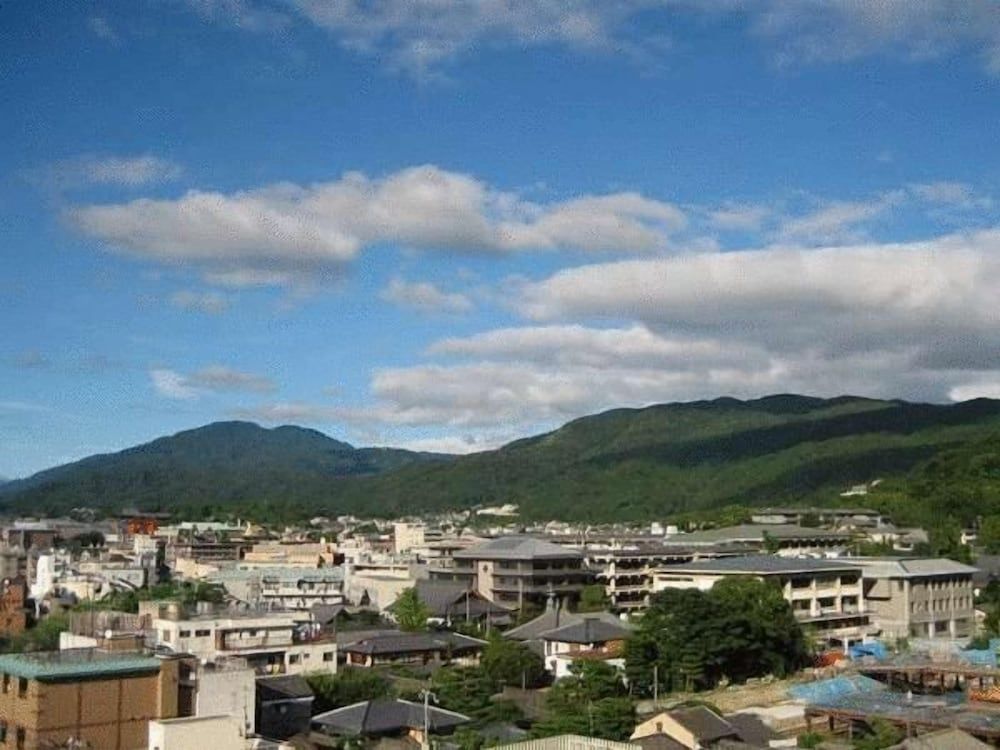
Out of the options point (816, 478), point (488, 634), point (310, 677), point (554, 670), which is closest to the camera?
point (310, 677)

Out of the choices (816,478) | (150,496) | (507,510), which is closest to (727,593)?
(816,478)

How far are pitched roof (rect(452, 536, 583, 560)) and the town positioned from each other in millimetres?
136

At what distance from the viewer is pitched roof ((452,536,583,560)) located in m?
43.6

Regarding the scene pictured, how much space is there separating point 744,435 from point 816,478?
42.5 meters

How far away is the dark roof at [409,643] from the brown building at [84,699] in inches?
468

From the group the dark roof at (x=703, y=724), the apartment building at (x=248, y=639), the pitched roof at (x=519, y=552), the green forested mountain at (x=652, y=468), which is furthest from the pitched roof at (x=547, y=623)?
the green forested mountain at (x=652, y=468)

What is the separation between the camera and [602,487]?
405 ft

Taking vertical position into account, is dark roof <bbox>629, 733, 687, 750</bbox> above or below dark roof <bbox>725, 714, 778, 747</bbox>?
above

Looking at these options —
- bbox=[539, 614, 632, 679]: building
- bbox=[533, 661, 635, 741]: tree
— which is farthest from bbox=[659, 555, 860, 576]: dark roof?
bbox=[533, 661, 635, 741]: tree

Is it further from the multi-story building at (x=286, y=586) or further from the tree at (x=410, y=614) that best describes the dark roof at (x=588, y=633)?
the multi-story building at (x=286, y=586)

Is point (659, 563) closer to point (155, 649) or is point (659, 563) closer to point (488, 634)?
point (488, 634)

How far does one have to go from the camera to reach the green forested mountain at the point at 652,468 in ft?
348

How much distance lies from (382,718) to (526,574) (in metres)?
21.2

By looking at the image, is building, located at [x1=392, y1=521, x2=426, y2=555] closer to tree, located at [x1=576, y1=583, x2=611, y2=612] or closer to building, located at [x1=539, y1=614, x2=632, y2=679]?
tree, located at [x1=576, y1=583, x2=611, y2=612]
